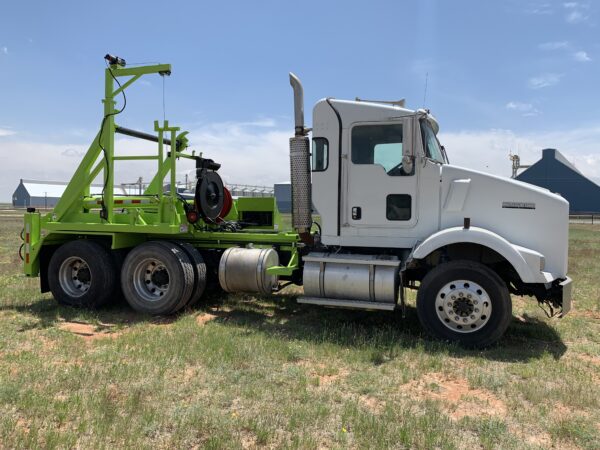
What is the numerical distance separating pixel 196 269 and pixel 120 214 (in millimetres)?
1662

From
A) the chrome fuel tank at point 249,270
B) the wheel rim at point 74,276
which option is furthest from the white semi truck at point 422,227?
the wheel rim at point 74,276

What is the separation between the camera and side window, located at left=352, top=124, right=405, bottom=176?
6.10 meters

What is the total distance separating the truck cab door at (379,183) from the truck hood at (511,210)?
0.47 metres

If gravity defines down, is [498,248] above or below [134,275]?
above

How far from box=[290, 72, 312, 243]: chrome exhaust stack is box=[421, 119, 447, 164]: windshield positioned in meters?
1.59

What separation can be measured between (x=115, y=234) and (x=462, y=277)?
5.13 m

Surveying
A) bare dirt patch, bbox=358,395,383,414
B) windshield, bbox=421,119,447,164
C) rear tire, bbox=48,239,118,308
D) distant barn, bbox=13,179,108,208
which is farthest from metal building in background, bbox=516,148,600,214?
distant barn, bbox=13,179,108,208

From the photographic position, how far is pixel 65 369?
4648mm

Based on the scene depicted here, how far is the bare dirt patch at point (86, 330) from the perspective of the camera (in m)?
6.05

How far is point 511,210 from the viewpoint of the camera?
5.77m

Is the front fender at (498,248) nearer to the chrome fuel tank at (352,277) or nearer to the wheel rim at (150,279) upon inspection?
the chrome fuel tank at (352,277)

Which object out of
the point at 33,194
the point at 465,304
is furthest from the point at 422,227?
the point at 33,194

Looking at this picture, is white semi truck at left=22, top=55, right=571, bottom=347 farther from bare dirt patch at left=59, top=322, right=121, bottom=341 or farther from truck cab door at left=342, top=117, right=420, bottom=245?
bare dirt patch at left=59, top=322, right=121, bottom=341

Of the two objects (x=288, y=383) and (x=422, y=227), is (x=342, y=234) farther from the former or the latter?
(x=288, y=383)
